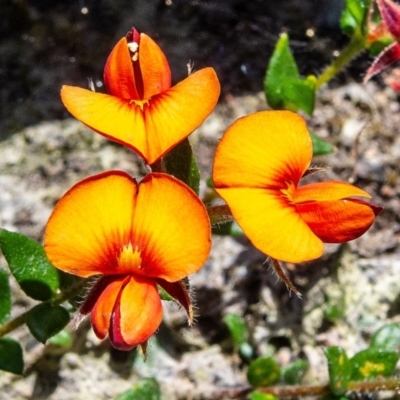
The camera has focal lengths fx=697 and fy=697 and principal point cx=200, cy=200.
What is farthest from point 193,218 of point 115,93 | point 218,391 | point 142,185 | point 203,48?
point 203,48

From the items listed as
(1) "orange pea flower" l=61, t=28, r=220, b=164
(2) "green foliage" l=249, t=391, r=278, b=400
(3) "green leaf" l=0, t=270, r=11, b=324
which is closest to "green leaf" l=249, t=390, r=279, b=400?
(2) "green foliage" l=249, t=391, r=278, b=400

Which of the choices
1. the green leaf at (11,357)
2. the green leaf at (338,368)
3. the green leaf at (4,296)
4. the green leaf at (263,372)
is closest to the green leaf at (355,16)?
A: the green leaf at (338,368)

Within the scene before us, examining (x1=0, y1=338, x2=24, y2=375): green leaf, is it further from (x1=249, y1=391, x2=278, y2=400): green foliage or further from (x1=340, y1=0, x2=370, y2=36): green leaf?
(x1=340, y1=0, x2=370, y2=36): green leaf

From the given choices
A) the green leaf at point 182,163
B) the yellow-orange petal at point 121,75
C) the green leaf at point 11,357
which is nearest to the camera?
the yellow-orange petal at point 121,75

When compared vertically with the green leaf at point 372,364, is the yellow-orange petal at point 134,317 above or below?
above

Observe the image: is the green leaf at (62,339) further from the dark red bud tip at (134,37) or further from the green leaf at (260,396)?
the dark red bud tip at (134,37)

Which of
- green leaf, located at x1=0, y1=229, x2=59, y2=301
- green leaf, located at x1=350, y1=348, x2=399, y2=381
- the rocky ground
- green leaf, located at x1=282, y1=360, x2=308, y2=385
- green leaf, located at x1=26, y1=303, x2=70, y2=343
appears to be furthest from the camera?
the rocky ground

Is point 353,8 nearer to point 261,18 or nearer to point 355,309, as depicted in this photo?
point 261,18
